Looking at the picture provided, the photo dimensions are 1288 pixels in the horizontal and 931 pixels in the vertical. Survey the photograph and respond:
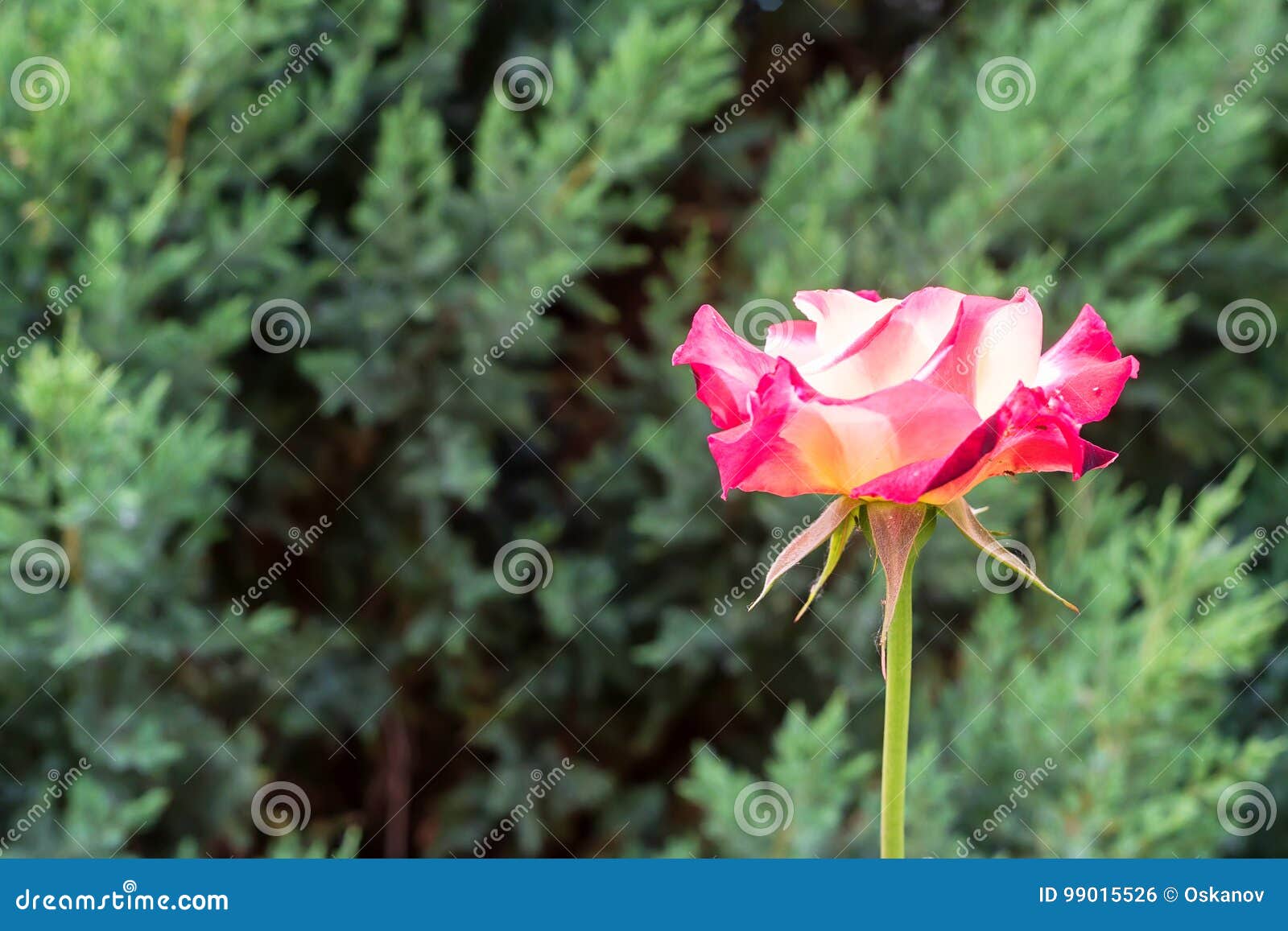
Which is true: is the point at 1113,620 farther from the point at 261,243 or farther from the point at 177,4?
the point at 177,4

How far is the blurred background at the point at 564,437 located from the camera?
119 cm

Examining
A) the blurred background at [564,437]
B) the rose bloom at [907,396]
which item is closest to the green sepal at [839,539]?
the rose bloom at [907,396]

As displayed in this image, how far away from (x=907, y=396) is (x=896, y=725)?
0.08 m

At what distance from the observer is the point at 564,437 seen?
1622 mm

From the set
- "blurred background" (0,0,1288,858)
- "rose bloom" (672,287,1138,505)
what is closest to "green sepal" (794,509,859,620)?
"rose bloom" (672,287,1138,505)

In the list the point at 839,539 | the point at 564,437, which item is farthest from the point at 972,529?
the point at 564,437

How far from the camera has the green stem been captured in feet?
0.92

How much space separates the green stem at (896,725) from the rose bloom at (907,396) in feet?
0.11

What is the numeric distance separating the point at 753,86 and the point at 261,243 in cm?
72

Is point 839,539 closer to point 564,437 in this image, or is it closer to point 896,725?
point 896,725

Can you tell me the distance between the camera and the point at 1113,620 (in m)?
1.23

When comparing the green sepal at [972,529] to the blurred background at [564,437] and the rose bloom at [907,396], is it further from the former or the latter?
the blurred background at [564,437]

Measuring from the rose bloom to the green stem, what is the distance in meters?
0.03

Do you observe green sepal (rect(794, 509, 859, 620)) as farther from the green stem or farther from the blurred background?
the blurred background
